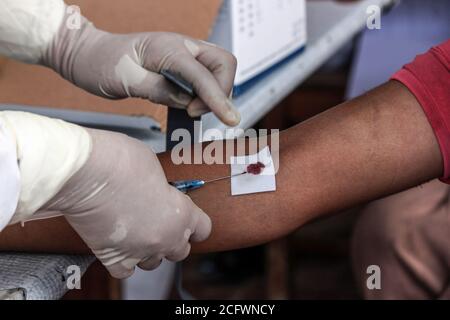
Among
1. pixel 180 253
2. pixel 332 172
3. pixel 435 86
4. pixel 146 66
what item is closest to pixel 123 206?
pixel 180 253

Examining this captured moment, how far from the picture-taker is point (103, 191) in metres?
0.81

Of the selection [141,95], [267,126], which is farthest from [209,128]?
[267,126]

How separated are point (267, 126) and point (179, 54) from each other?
1187 millimetres

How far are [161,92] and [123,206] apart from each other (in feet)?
0.73

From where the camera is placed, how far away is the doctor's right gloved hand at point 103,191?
76cm

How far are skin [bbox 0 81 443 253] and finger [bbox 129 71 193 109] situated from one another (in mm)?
123

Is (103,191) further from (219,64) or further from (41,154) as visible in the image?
(219,64)

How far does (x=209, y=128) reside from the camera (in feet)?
3.94

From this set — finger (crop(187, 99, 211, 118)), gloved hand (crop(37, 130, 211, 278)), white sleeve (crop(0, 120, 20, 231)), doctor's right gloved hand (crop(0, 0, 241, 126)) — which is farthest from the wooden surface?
white sleeve (crop(0, 120, 20, 231))

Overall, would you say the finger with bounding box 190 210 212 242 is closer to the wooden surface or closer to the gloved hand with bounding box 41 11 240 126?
the gloved hand with bounding box 41 11 240 126

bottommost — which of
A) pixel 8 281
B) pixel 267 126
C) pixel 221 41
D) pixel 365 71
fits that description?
pixel 8 281

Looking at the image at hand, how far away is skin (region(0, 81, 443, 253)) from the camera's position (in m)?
1.07
